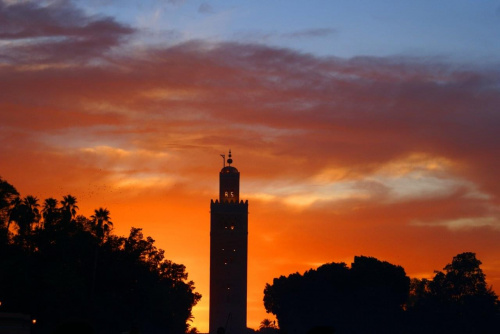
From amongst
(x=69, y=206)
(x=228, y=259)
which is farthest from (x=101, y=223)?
(x=228, y=259)

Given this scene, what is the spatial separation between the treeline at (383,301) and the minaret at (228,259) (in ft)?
24.6

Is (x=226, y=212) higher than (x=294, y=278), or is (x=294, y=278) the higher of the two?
(x=226, y=212)

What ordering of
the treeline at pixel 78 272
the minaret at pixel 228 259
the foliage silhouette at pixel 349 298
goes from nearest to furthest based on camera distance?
the treeline at pixel 78 272
the foliage silhouette at pixel 349 298
the minaret at pixel 228 259

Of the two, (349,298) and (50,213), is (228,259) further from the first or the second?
(50,213)

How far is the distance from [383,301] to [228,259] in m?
37.6

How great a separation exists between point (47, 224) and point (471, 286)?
8042cm

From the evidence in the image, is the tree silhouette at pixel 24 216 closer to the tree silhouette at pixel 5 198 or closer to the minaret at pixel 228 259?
the tree silhouette at pixel 5 198

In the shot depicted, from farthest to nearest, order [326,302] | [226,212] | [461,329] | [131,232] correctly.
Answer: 1. [226,212]
2. [326,302]
3. [461,329]
4. [131,232]

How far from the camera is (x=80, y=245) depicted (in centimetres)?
9912

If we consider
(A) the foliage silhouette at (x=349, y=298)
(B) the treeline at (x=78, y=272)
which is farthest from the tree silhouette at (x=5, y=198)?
(A) the foliage silhouette at (x=349, y=298)

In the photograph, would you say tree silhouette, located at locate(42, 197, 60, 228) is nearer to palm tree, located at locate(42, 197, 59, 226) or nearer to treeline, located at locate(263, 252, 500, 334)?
palm tree, located at locate(42, 197, 59, 226)

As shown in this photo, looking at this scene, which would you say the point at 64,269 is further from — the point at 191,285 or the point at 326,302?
the point at 326,302

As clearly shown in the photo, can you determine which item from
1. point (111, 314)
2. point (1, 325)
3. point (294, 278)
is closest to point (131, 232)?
point (111, 314)

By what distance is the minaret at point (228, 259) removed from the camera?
167 m
